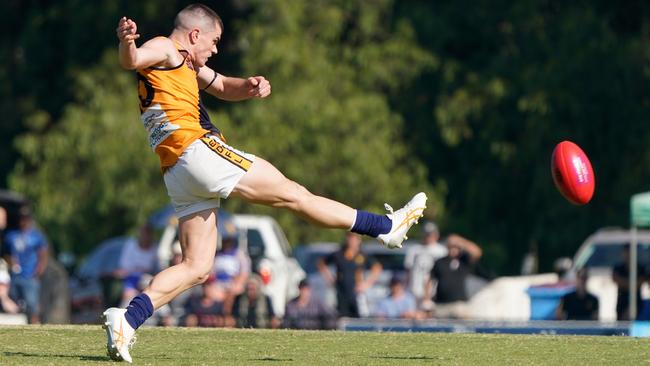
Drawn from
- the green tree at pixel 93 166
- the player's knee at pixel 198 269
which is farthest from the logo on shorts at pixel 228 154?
the green tree at pixel 93 166

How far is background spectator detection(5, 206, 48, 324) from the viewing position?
772 inches

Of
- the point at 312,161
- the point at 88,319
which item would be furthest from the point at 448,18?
the point at 88,319

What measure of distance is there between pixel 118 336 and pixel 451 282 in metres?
11.3

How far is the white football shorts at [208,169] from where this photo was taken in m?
8.66

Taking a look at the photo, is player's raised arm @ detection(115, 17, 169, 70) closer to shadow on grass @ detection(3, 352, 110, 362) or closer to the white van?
shadow on grass @ detection(3, 352, 110, 362)

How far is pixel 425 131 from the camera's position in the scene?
34.5 m

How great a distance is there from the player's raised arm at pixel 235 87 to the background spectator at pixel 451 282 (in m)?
9.95

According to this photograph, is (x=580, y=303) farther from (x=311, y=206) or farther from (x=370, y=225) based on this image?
(x=311, y=206)

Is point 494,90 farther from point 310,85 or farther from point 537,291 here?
point 537,291

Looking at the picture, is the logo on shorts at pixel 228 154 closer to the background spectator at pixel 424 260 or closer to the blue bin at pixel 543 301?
the blue bin at pixel 543 301

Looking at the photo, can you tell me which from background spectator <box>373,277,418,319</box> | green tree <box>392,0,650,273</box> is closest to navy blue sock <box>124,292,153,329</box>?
background spectator <box>373,277,418,319</box>

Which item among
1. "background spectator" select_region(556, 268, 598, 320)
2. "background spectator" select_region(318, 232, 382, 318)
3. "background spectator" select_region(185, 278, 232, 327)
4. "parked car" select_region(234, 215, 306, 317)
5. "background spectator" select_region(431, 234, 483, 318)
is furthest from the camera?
"parked car" select_region(234, 215, 306, 317)

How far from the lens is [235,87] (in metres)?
9.78

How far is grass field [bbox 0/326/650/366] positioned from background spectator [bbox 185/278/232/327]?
7.33m
